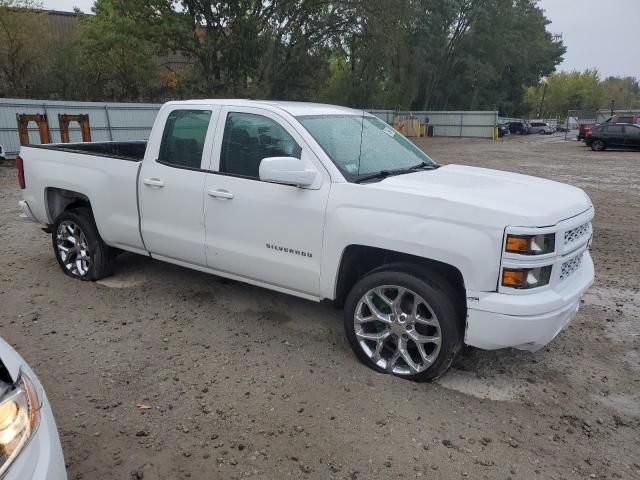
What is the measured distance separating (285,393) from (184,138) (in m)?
2.39

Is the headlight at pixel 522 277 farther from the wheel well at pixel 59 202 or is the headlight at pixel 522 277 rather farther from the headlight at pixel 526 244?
the wheel well at pixel 59 202

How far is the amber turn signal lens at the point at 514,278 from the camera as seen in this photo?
3.13m

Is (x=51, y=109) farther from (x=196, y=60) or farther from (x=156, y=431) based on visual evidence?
(x=156, y=431)

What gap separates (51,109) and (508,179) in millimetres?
18396

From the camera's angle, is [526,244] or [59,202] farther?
[59,202]

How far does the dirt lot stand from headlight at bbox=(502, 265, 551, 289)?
0.84 metres

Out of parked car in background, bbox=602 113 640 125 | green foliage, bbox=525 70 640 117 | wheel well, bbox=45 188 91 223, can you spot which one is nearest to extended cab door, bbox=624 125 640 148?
parked car in background, bbox=602 113 640 125

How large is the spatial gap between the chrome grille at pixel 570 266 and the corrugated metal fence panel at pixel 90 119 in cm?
1796

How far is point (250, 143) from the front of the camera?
4203 mm

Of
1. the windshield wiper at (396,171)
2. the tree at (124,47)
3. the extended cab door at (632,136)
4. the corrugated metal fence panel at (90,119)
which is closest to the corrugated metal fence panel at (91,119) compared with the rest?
the corrugated metal fence panel at (90,119)

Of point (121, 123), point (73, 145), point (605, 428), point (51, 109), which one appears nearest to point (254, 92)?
point (121, 123)

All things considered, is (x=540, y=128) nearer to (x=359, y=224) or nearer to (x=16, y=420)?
(x=359, y=224)

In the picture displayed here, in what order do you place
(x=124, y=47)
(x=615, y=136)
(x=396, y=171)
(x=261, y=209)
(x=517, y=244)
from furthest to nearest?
(x=124, y=47) < (x=615, y=136) < (x=396, y=171) < (x=261, y=209) < (x=517, y=244)

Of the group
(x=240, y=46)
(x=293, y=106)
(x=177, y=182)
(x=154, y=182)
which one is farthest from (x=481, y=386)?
(x=240, y=46)
